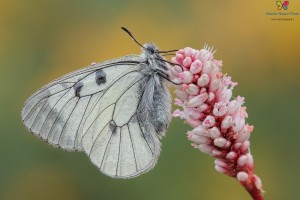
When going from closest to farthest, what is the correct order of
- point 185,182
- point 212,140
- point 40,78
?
point 212,140
point 185,182
point 40,78

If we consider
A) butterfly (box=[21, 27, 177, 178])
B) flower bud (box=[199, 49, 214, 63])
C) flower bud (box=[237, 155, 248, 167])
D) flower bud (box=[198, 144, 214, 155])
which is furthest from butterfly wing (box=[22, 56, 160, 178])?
flower bud (box=[237, 155, 248, 167])

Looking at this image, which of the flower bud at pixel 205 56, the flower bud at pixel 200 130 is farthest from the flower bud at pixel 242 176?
the flower bud at pixel 205 56

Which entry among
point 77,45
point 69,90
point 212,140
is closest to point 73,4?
point 77,45

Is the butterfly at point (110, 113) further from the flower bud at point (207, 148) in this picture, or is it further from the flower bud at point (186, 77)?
the flower bud at point (207, 148)

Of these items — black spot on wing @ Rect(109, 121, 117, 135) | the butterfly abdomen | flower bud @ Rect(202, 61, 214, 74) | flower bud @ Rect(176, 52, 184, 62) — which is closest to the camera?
flower bud @ Rect(202, 61, 214, 74)

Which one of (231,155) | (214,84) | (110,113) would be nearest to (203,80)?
(214,84)

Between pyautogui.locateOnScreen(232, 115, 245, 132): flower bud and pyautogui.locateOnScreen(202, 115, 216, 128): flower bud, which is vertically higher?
pyautogui.locateOnScreen(202, 115, 216, 128): flower bud

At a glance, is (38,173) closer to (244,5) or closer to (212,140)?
(244,5)

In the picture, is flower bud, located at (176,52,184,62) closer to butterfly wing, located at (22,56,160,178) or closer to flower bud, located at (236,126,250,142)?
flower bud, located at (236,126,250,142)
